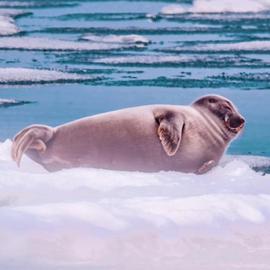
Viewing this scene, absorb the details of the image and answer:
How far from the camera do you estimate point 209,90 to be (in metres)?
8.43

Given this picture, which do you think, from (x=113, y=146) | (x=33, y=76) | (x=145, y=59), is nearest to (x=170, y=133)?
(x=113, y=146)

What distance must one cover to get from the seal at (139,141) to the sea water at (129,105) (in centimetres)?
11

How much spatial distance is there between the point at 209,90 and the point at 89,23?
6492 millimetres

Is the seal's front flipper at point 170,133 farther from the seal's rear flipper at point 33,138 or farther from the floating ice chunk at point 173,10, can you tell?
the floating ice chunk at point 173,10

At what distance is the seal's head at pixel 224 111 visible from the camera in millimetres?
4926

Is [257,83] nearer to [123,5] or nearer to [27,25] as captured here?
[27,25]

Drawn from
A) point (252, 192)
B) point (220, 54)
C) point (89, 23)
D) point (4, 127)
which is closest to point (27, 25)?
point (89, 23)

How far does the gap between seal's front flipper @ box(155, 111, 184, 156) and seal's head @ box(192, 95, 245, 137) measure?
0.81 ft

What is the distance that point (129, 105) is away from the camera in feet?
24.9

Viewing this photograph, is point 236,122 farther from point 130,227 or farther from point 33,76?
point 33,76

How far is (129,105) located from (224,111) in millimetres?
2651

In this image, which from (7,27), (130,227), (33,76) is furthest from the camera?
(7,27)

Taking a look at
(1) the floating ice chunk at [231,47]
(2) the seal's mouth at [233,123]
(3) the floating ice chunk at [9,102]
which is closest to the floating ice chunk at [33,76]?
(3) the floating ice chunk at [9,102]

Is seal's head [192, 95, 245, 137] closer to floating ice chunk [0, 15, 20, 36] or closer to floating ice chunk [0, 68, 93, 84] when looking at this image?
floating ice chunk [0, 68, 93, 84]
